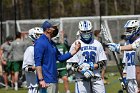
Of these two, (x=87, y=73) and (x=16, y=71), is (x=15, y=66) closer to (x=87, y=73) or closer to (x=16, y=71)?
(x=16, y=71)

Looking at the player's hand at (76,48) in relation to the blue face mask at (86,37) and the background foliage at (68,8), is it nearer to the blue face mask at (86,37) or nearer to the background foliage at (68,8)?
the blue face mask at (86,37)

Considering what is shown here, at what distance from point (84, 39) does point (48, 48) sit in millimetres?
1812

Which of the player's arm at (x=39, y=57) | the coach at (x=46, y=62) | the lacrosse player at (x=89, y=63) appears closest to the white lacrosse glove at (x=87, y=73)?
the lacrosse player at (x=89, y=63)

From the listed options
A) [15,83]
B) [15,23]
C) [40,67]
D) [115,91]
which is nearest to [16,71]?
[15,83]

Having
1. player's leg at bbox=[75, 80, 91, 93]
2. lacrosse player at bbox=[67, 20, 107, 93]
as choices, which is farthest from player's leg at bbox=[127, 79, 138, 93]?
player's leg at bbox=[75, 80, 91, 93]

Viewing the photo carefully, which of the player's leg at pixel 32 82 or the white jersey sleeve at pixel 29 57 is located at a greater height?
the white jersey sleeve at pixel 29 57

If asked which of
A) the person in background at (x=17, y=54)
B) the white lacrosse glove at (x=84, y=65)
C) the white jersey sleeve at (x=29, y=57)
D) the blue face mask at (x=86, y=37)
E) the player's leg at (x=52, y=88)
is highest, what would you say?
the blue face mask at (x=86, y=37)

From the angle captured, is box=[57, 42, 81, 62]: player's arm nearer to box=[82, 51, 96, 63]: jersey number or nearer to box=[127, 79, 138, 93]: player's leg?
box=[82, 51, 96, 63]: jersey number

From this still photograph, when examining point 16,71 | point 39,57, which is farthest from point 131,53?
point 16,71

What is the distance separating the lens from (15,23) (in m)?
28.8

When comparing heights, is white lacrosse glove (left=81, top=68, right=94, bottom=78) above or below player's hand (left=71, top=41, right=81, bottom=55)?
below

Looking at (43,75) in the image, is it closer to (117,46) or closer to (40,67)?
(40,67)

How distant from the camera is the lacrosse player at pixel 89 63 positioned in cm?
1201

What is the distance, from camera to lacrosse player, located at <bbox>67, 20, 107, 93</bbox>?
473 inches
